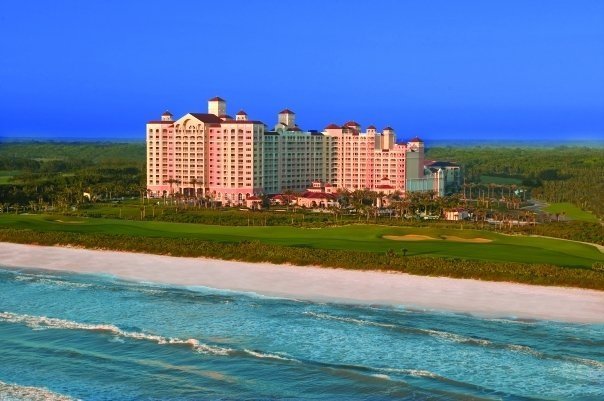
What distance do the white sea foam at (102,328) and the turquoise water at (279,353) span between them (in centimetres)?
4

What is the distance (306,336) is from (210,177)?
58.2 meters

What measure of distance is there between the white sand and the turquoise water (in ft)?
5.30

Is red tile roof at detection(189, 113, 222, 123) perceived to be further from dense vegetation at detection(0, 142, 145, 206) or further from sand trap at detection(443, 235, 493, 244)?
sand trap at detection(443, 235, 493, 244)

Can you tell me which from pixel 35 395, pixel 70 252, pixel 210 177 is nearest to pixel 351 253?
pixel 70 252

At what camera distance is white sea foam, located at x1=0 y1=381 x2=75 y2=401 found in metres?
22.1

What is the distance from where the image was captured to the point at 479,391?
2253 centimetres

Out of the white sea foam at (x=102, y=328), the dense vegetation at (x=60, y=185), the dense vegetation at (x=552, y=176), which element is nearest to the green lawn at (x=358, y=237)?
the dense vegetation at (x=60, y=185)

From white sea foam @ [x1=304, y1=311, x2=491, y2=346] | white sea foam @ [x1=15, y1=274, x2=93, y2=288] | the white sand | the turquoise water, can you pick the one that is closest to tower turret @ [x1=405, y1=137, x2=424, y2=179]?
the white sand

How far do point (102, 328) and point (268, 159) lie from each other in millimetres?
56234

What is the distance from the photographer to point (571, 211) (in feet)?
250

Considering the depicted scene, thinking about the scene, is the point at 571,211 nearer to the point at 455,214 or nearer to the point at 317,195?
the point at 455,214

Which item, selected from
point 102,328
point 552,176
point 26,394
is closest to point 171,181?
point 552,176

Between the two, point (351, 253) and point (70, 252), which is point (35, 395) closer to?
point (351, 253)

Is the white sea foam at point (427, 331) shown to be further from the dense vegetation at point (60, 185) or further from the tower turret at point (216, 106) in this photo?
the tower turret at point (216, 106)
